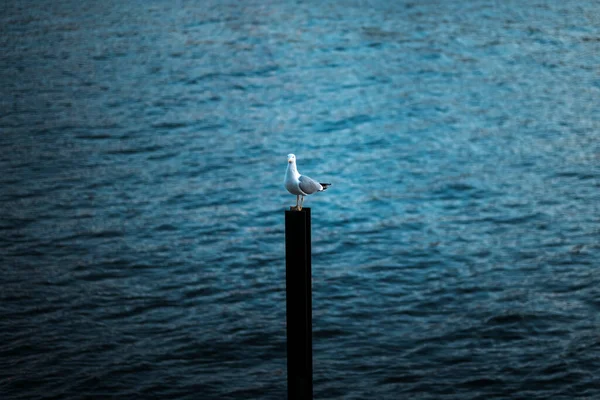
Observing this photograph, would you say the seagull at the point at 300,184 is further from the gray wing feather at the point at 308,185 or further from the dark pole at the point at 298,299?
the dark pole at the point at 298,299

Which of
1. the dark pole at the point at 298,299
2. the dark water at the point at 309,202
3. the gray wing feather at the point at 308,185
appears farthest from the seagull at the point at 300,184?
the dark water at the point at 309,202

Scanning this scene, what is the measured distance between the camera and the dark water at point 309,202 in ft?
41.0

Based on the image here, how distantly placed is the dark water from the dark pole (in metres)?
3.20

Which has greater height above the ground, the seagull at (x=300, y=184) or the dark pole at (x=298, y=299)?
the seagull at (x=300, y=184)

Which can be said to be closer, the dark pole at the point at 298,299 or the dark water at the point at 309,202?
the dark pole at the point at 298,299

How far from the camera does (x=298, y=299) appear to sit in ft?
26.5

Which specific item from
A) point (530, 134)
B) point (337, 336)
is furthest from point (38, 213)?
point (530, 134)

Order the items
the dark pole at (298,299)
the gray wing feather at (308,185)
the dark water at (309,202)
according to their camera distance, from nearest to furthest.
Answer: the dark pole at (298,299)
the gray wing feather at (308,185)
the dark water at (309,202)

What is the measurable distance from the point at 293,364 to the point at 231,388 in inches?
139

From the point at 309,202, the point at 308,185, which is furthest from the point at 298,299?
the point at 309,202

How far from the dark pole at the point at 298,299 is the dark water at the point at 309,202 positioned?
3196 mm

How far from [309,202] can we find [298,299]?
1233 centimetres

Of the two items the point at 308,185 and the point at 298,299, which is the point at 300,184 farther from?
the point at 298,299

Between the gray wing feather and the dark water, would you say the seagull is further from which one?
the dark water
